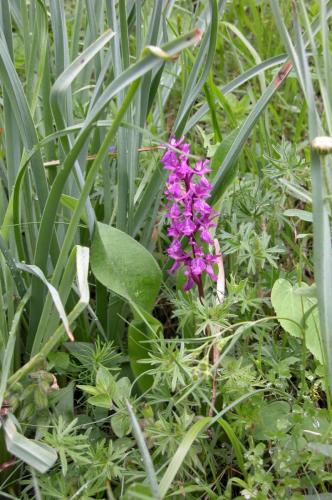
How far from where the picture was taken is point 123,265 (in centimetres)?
128

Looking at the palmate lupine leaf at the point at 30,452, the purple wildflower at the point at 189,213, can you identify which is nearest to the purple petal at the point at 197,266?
the purple wildflower at the point at 189,213

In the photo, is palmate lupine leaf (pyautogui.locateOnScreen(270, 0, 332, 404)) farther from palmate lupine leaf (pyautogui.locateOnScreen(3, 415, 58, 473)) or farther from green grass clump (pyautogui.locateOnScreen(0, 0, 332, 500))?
palmate lupine leaf (pyautogui.locateOnScreen(3, 415, 58, 473))

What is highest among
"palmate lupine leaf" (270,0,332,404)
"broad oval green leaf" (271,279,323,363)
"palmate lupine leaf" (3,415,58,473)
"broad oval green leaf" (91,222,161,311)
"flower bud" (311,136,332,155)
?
"flower bud" (311,136,332,155)

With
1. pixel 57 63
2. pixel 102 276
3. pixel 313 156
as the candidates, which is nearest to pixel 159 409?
pixel 102 276

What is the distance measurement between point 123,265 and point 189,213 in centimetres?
15

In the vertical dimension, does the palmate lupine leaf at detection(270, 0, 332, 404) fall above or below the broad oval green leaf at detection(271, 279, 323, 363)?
above

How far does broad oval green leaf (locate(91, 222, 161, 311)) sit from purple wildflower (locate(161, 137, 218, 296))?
0.05 m

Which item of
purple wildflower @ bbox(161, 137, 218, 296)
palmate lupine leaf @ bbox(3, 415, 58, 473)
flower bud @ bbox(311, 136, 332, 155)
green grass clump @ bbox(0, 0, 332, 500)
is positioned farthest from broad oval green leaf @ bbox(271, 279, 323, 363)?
palmate lupine leaf @ bbox(3, 415, 58, 473)

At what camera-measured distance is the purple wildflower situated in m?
1.22

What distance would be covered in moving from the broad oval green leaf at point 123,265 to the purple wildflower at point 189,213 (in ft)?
0.17

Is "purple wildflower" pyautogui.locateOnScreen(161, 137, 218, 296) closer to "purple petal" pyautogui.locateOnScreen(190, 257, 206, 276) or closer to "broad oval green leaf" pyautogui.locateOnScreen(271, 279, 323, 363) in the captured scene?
"purple petal" pyautogui.locateOnScreen(190, 257, 206, 276)

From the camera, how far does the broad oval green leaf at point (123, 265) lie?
4.15 ft

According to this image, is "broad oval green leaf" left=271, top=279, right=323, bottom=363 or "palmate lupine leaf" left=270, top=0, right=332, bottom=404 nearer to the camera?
"palmate lupine leaf" left=270, top=0, right=332, bottom=404

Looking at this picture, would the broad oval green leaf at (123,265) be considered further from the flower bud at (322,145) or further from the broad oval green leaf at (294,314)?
the flower bud at (322,145)
